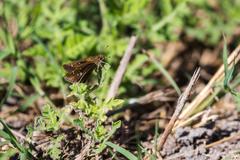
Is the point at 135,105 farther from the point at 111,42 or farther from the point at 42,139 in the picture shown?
the point at 42,139

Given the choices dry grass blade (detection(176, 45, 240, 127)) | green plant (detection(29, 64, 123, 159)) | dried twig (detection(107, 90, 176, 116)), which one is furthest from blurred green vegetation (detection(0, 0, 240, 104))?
green plant (detection(29, 64, 123, 159))

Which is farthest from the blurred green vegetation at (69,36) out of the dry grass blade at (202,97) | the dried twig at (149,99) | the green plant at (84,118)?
the green plant at (84,118)

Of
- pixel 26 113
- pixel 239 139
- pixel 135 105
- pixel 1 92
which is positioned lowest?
pixel 239 139

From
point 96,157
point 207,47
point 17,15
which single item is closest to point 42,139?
point 96,157

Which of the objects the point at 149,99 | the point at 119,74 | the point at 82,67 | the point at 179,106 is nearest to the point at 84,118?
the point at 82,67

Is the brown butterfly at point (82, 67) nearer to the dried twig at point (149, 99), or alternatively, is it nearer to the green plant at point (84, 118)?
the green plant at point (84, 118)

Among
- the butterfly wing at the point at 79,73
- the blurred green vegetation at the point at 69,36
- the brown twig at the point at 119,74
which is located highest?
the blurred green vegetation at the point at 69,36

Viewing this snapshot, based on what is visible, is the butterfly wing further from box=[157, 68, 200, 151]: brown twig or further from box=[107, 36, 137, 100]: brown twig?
box=[107, 36, 137, 100]: brown twig

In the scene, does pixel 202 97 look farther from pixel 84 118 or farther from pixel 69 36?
pixel 69 36
